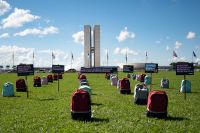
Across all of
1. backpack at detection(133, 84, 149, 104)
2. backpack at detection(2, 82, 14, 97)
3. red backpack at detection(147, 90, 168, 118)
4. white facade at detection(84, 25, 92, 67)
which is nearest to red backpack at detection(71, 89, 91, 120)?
red backpack at detection(147, 90, 168, 118)

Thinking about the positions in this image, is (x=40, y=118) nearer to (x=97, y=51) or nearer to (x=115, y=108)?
(x=115, y=108)

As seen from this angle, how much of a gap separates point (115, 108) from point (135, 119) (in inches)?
181

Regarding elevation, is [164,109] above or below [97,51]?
below

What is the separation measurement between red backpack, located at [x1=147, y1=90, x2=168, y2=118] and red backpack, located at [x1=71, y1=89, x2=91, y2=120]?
9.61 ft

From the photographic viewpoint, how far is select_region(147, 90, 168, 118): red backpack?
58.1 ft

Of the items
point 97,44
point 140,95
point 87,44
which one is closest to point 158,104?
point 140,95

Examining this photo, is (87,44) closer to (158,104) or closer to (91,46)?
(91,46)

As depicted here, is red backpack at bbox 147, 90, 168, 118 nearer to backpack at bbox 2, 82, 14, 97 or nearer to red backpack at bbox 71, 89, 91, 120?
red backpack at bbox 71, 89, 91, 120

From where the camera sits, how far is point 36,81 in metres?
49.7

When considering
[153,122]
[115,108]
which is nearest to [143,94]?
[115,108]

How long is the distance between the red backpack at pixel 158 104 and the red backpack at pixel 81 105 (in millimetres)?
2931

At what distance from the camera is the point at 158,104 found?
58.3 feet

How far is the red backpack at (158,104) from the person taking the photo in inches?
698

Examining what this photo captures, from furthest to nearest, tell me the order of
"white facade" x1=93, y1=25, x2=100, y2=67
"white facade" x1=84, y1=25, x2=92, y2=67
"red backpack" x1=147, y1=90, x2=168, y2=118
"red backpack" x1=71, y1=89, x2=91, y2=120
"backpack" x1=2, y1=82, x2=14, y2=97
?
"white facade" x1=93, y1=25, x2=100, y2=67 → "white facade" x1=84, y1=25, x2=92, y2=67 → "backpack" x1=2, y1=82, x2=14, y2=97 → "red backpack" x1=147, y1=90, x2=168, y2=118 → "red backpack" x1=71, y1=89, x2=91, y2=120
